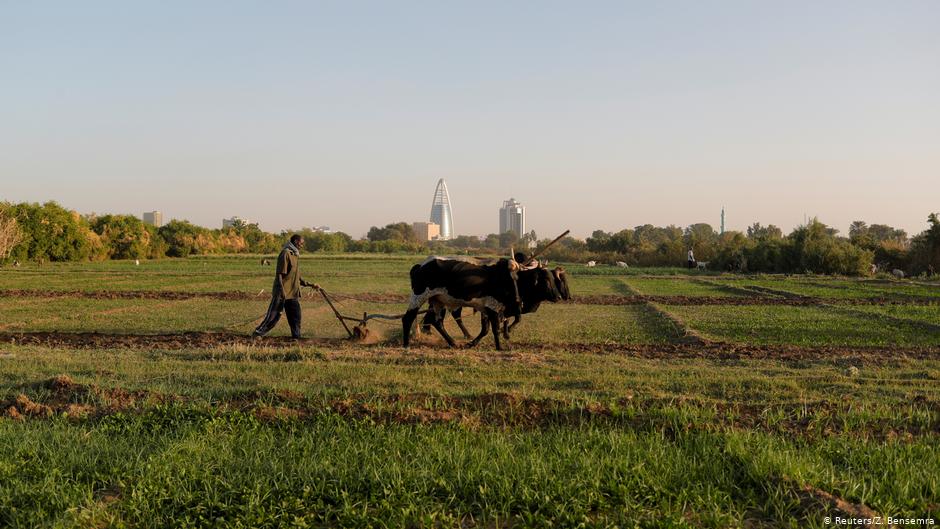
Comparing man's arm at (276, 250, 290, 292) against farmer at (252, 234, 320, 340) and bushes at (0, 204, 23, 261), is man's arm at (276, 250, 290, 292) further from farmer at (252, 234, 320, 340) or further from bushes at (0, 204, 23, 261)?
Answer: bushes at (0, 204, 23, 261)

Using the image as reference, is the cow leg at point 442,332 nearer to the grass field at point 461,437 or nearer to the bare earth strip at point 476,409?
the grass field at point 461,437

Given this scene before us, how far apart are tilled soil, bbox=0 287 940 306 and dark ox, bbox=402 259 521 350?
35.4 feet

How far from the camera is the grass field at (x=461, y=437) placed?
4.37m

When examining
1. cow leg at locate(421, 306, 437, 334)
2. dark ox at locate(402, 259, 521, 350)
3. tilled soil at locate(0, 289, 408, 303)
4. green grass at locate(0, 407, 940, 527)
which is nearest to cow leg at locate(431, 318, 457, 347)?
dark ox at locate(402, 259, 521, 350)

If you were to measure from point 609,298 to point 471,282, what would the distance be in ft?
49.3

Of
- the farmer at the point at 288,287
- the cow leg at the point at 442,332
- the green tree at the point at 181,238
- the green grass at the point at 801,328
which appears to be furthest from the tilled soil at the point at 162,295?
the green tree at the point at 181,238

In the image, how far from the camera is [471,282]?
1267 centimetres

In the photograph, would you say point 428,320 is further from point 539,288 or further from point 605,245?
point 605,245

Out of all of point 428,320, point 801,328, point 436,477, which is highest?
point 428,320

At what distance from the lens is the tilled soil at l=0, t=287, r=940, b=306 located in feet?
78.2

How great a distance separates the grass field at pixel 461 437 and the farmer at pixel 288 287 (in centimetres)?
194

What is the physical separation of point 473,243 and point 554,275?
150 metres

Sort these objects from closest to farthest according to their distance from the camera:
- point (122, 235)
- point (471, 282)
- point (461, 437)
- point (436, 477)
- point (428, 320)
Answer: point (436, 477), point (461, 437), point (471, 282), point (428, 320), point (122, 235)

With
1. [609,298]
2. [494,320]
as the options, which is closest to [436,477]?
[494,320]
